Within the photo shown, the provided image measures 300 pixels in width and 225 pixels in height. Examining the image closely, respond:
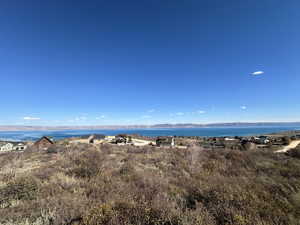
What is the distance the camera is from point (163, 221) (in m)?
2.97

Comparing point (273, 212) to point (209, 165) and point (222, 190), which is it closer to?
point (222, 190)

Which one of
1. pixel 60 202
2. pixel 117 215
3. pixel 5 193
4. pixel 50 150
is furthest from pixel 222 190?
pixel 50 150

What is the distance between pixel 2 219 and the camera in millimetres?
3281

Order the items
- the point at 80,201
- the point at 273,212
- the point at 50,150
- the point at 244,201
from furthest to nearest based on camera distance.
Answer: the point at 50,150
the point at 80,201
the point at 244,201
the point at 273,212

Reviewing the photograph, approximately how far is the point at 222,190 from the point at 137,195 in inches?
99.2

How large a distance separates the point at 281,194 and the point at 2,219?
766 cm

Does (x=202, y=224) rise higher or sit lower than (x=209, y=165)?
higher

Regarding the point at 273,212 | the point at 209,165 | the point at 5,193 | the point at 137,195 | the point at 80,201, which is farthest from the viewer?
the point at 209,165

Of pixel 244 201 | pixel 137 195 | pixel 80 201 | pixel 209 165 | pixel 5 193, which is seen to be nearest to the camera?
pixel 244 201

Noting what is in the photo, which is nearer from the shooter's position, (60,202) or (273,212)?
(273,212)

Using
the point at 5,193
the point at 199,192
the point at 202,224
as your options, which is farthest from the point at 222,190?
the point at 5,193

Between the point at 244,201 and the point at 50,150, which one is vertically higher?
the point at 244,201

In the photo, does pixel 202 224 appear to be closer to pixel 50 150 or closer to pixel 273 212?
pixel 273 212

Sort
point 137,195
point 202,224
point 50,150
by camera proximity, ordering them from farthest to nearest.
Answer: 1. point 50,150
2. point 137,195
3. point 202,224
